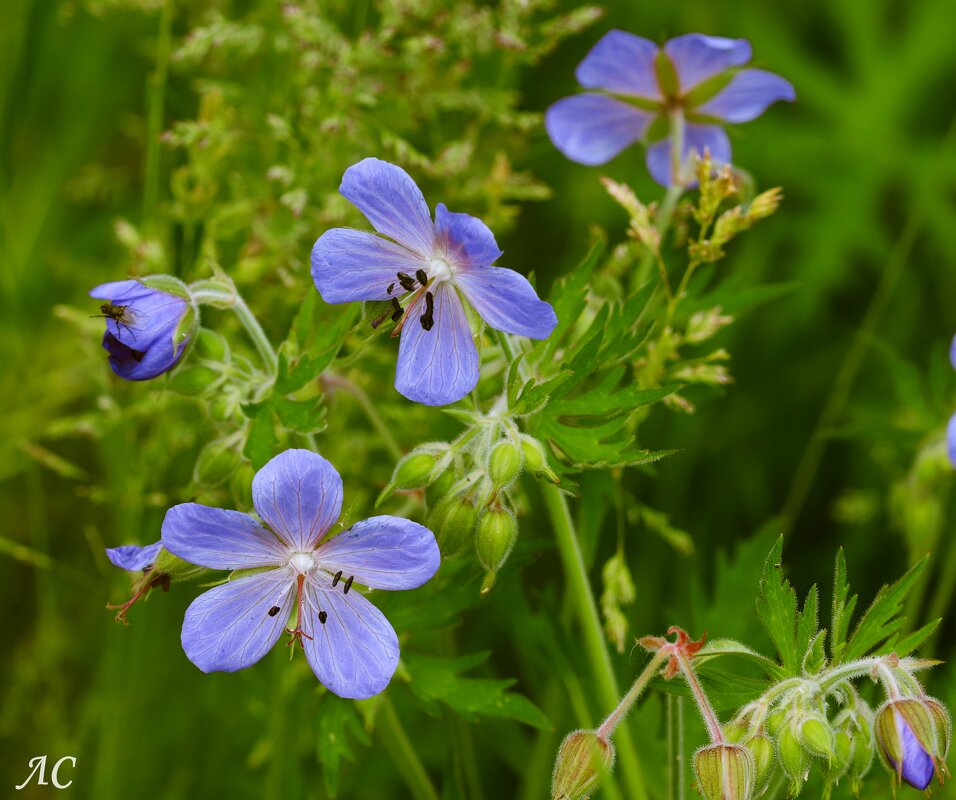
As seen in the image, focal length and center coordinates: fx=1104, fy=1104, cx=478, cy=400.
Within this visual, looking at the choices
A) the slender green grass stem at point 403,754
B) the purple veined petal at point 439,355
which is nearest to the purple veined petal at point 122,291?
the purple veined petal at point 439,355

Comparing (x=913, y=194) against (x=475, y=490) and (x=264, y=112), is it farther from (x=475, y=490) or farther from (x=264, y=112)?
(x=475, y=490)

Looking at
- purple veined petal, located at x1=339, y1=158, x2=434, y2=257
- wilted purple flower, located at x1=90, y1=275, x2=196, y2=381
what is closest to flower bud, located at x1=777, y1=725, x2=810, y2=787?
purple veined petal, located at x1=339, y1=158, x2=434, y2=257

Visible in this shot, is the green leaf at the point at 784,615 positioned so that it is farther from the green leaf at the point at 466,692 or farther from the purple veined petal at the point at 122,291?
the purple veined petal at the point at 122,291

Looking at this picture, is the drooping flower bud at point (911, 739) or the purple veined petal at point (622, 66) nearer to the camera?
the drooping flower bud at point (911, 739)

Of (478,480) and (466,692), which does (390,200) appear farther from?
(466,692)

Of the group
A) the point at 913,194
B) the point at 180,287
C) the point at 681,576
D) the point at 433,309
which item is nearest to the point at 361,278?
the point at 433,309
